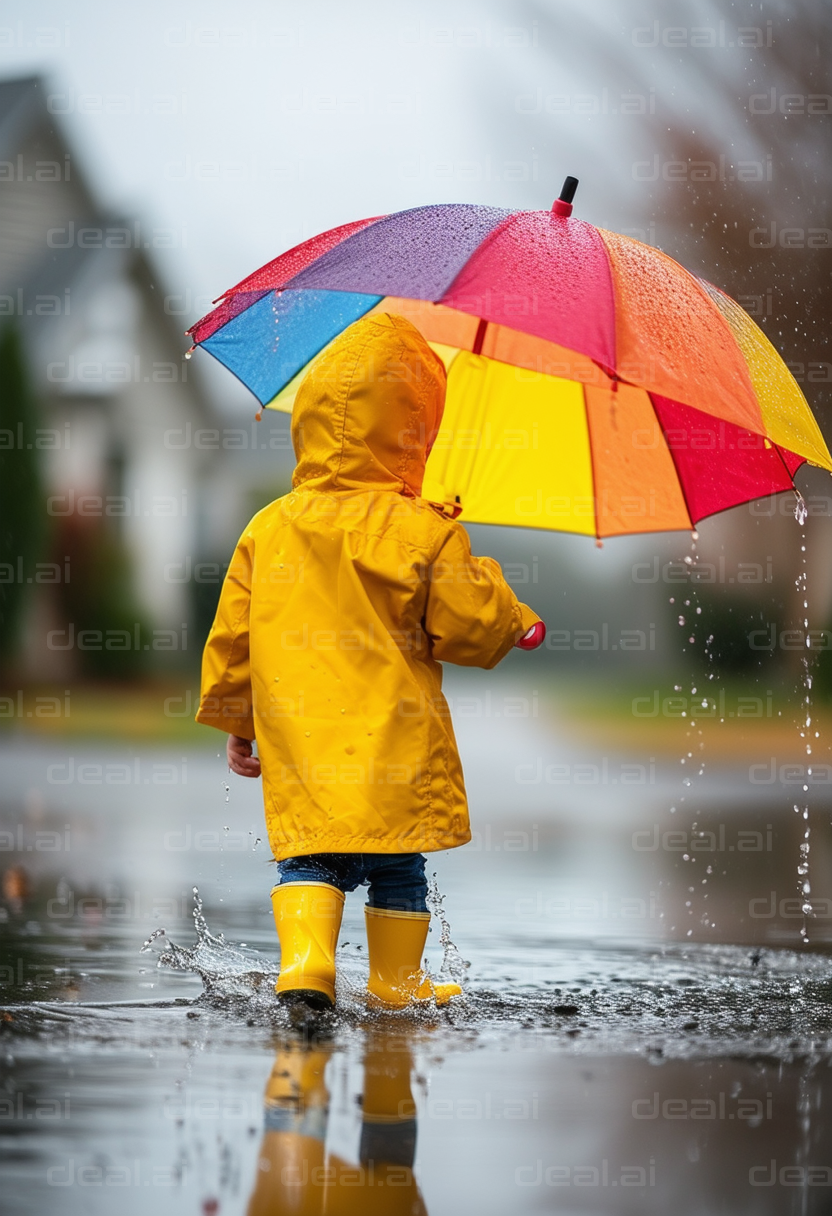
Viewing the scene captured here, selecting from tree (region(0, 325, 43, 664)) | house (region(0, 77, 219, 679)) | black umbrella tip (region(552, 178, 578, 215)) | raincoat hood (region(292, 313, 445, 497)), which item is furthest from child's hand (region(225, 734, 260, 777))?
house (region(0, 77, 219, 679))

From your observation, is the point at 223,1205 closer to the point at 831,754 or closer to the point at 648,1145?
the point at 648,1145

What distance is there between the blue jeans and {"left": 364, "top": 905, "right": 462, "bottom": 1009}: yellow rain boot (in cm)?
3

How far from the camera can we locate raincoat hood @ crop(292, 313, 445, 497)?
4.27m

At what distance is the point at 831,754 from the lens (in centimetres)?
1784

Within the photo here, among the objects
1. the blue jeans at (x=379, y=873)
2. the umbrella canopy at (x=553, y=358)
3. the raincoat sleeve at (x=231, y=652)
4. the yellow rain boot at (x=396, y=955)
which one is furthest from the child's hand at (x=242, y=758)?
the umbrella canopy at (x=553, y=358)

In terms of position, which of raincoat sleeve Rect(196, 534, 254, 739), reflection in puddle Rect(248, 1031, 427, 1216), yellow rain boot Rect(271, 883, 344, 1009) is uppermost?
raincoat sleeve Rect(196, 534, 254, 739)

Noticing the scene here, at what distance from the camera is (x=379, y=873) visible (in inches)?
170

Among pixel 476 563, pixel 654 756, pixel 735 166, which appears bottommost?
pixel 654 756

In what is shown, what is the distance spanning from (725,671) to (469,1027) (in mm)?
24752

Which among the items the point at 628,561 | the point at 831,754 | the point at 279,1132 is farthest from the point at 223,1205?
the point at 628,561

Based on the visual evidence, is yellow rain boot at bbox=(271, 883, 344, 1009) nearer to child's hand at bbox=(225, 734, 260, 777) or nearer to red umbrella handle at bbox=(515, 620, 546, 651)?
child's hand at bbox=(225, 734, 260, 777)

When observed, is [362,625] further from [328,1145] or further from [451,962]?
[451,962]

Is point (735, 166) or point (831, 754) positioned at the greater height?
point (735, 166)

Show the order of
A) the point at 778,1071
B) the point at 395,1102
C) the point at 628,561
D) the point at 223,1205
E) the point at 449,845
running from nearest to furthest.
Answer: the point at 223,1205 < the point at 395,1102 < the point at 778,1071 < the point at 449,845 < the point at 628,561
